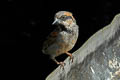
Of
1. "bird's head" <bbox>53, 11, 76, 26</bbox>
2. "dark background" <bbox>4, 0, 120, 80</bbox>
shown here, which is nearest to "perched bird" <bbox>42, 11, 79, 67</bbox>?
"bird's head" <bbox>53, 11, 76, 26</bbox>

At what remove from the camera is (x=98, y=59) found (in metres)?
4.45

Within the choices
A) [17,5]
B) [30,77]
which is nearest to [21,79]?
[30,77]

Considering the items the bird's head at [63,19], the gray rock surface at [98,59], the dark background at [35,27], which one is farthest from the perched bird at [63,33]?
the dark background at [35,27]

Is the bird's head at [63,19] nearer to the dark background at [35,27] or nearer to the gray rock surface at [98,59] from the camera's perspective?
the gray rock surface at [98,59]

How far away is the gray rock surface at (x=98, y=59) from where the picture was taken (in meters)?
4.20

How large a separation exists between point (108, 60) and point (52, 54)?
1301 millimetres

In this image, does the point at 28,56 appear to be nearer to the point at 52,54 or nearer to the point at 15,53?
the point at 15,53

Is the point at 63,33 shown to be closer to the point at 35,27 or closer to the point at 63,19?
the point at 63,19

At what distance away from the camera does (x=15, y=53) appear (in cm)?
736

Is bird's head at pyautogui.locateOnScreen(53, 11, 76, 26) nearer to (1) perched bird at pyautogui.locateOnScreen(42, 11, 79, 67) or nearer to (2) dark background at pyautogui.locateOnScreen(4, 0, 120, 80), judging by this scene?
(1) perched bird at pyautogui.locateOnScreen(42, 11, 79, 67)

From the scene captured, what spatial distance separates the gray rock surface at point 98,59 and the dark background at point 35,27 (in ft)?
8.11

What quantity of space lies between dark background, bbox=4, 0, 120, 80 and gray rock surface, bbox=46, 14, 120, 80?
247cm

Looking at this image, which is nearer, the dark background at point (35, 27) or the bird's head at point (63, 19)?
the bird's head at point (63, 19)

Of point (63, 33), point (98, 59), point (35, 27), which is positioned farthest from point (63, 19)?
point (35, 27)
